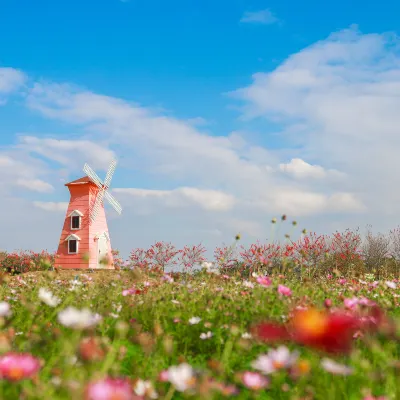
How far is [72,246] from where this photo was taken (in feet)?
72.8

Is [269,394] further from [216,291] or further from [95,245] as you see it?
[95,245]

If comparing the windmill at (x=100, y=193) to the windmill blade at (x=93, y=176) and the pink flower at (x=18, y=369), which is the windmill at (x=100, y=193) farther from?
the pink flower at (x=18, y=369)

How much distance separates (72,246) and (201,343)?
18.3m

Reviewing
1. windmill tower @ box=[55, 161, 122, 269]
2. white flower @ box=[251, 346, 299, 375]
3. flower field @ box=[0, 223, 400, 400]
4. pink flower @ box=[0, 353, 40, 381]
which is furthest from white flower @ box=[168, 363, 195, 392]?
windmill tower @ box=[55, 161, 122, 269]

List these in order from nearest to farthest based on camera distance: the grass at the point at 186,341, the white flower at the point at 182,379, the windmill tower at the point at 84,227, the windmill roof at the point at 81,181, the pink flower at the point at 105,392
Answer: the pink flower at the point at 105,392, the white flower at the point at 182,379, the grass at the point at 186,341, the windmill tower at the point at 84,227, the windmill roof at the point at 81,181

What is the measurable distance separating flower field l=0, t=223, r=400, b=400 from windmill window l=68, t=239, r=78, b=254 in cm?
1412

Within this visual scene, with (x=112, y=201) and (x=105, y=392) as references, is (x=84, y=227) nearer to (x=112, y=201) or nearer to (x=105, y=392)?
(x=112, y=201)

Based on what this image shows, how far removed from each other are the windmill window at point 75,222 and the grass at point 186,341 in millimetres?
15314

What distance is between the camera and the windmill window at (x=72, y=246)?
2208 centimetres

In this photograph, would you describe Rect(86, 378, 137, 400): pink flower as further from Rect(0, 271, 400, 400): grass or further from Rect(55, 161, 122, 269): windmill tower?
Rect(55, 161, 122, 269): windmill tower

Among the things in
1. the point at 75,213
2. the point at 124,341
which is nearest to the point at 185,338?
the point at 124,341

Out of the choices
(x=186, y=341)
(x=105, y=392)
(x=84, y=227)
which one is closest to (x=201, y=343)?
(x=186, y=341)

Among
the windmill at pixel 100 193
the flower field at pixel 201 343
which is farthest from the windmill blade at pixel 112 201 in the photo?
the flower field at pixel 201 343

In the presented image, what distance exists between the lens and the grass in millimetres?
3029
